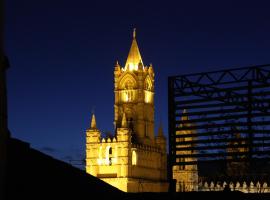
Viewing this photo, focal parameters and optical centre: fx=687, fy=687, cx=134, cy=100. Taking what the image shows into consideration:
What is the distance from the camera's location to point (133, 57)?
11619 cm

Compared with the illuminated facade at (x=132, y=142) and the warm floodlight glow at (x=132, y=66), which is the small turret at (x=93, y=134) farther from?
the warm floodlight glow at (x=132, y=66)

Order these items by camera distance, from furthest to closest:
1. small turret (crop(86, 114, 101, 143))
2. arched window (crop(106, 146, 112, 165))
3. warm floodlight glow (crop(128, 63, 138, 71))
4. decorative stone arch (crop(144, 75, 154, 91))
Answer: decorative stone arch (crop(144, 75, 154, 91)) < warm floodlight glow (crop(128, 63, 138, 71)) < small turret (crop(86, 114, 101, 143)) < arched window (crop(106, 146, 112, 165))

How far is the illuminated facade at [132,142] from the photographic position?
106250 mm

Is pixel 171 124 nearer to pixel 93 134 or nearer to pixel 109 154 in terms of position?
pixel 109 154

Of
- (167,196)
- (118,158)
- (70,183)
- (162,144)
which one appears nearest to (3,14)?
(70,183)

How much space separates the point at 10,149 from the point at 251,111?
2490cm

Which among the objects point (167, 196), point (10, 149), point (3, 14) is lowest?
point (167, 196)

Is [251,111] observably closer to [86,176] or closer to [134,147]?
[86,176]

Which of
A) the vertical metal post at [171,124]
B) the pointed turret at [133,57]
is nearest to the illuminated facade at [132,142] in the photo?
the pointed turret at [133,57]

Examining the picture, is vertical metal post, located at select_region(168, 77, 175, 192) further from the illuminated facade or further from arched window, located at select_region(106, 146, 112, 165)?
arched window, located at select_region(106, 146, 112, 165)

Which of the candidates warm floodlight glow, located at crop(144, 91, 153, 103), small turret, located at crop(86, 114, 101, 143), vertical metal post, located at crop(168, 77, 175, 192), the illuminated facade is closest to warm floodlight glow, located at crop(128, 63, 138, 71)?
the illuminated facade

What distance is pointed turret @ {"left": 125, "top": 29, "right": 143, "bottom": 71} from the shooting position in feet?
378

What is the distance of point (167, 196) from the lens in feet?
74.0

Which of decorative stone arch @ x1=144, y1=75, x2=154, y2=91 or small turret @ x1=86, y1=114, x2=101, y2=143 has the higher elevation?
decorative stone arch @ x1=144, y1=75, x2=154, y2=91
